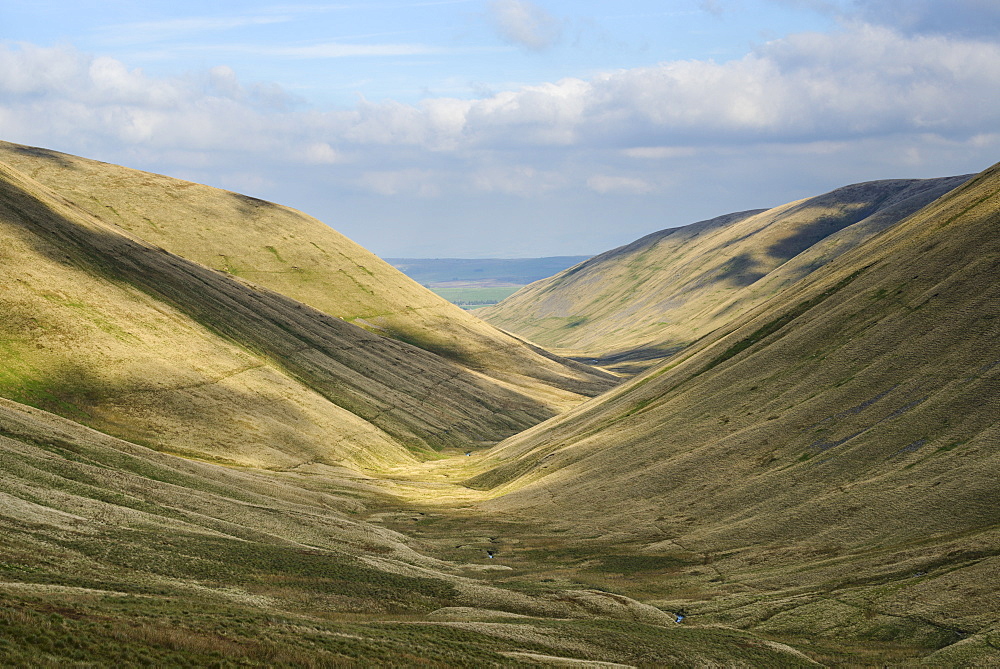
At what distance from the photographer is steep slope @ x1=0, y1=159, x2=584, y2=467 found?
330 feet

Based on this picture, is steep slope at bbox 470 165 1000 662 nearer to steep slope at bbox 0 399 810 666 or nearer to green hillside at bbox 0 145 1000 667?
green hillside at bbox 0 145 1000 667

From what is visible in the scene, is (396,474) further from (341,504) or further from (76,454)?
(76,454)

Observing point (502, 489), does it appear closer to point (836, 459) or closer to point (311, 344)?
point (836, 459)

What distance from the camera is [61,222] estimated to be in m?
138

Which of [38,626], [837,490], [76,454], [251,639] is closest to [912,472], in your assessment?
[837,490]

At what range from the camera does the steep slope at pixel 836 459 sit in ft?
183

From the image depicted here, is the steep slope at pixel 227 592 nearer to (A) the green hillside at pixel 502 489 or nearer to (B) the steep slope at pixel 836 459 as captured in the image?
(A) the green hillside at pixel 502 489

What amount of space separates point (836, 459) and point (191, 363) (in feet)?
299

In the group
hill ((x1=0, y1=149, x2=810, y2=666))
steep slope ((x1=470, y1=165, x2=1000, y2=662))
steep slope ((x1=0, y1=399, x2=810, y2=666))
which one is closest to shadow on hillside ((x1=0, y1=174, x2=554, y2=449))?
hill ((x1=0, y1=149, x2=810, y2=666))

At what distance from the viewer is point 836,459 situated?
3049 inches

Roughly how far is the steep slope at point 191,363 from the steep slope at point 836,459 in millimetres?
30522

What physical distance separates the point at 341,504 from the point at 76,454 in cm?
3155

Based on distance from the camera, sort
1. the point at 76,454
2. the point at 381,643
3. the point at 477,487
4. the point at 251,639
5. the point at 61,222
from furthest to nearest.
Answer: the point at 61,222 < the point at 477,487 < the point at 76,454 < the point at 381,643 < the point at 251,639

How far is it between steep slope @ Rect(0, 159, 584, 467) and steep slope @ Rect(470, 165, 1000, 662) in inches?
1202
